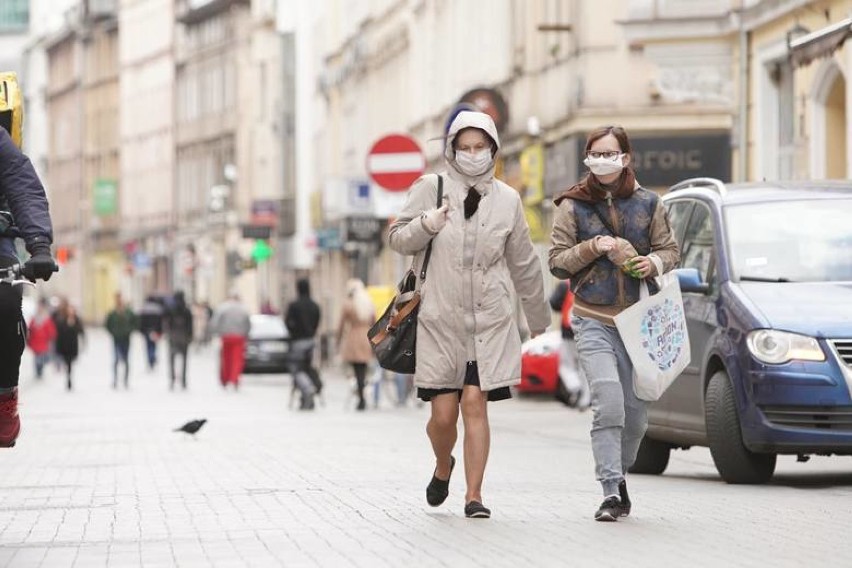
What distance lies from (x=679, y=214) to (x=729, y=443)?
6.86 feet

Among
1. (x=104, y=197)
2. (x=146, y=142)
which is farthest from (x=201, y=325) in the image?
(x=146, y=142)

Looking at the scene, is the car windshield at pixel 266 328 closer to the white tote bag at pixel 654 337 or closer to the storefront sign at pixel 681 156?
the storefront sign at pixel 681 156

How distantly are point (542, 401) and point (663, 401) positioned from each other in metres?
17.6

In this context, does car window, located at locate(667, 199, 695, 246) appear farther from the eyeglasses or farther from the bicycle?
the bicycle

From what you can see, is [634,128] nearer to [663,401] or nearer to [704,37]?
[704,37]

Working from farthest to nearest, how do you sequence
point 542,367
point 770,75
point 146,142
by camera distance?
point 146,142 → point 542,367 → point 770,75

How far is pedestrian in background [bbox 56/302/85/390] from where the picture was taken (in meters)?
45.7

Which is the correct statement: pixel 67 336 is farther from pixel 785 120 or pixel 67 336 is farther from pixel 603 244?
pixel 603 244

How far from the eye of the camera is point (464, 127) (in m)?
11.2

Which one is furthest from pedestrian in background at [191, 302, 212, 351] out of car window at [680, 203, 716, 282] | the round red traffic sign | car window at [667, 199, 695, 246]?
car window at [680, 203, 716, 282]

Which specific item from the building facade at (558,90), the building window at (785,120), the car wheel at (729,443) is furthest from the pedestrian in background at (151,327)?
the car wheel at (729,443)

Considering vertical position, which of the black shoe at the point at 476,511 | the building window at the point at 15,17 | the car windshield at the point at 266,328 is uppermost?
the building window at the point at 15,17

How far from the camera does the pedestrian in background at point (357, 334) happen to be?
32.3 meters

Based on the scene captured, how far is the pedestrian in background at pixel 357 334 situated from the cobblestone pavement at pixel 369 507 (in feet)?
28.5
